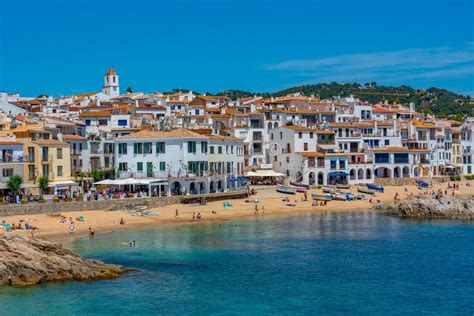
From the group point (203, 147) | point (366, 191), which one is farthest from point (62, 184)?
point (366, 191)

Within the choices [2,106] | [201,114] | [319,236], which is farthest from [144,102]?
[319,236]

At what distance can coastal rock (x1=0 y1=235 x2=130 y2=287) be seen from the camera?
1452 inches

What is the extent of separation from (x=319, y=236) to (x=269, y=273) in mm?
14315

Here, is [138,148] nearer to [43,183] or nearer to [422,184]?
[43,183]

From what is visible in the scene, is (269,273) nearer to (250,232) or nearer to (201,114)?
(250,232)

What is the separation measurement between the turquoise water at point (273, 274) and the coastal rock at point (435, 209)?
9.08 m

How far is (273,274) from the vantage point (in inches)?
1538

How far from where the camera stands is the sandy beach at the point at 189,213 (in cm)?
5478

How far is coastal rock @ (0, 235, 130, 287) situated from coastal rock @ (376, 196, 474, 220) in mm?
36562

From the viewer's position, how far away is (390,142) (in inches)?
3794

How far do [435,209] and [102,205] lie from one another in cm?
3121

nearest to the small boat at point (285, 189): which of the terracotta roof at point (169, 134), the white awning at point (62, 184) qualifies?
the terracotta roof at point (169, 134)

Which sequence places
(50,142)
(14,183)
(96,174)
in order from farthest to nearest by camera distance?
(96,174), (50,142), (14,183)

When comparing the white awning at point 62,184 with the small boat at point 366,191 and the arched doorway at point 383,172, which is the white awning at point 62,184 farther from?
the arched doorway at point 383,172
